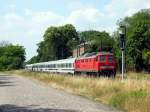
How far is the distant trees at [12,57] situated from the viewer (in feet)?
564

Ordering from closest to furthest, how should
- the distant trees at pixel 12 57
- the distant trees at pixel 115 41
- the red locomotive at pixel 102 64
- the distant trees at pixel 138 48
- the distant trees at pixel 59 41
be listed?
the red locomotive at pixel 102 64 < the distant trees at pixel 138 48 < the distant trees at pixel 115 41 < the distant trees at pixel 59 41 < the distant trees at pixel 12 57

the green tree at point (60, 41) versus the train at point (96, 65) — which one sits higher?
the green tree at point (60, 41)

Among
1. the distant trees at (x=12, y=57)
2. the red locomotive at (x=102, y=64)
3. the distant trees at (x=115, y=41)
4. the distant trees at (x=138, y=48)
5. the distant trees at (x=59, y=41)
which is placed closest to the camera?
the red locomotive at (x=102, y=64)

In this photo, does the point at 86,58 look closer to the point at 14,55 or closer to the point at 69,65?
the point at 69,65

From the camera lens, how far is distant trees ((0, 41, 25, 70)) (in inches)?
6767

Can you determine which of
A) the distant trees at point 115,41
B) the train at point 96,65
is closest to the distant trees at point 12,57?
the distant trees at point 115,41

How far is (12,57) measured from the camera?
179250 millimetres

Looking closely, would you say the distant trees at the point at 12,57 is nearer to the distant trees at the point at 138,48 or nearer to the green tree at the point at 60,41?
the green tree at the point at 60,41

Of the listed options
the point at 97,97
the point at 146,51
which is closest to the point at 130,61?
the point at 146,51

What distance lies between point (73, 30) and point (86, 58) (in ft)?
330

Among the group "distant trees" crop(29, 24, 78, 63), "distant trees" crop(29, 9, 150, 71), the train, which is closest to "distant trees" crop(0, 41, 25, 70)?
"distant trees" crop(29, 9, 150, 71)

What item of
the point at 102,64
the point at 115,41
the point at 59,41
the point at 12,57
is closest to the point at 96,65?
the point at 102,64

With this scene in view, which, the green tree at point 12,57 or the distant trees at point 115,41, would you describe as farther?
the green tree at point 12,57

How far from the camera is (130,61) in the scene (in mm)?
80250
